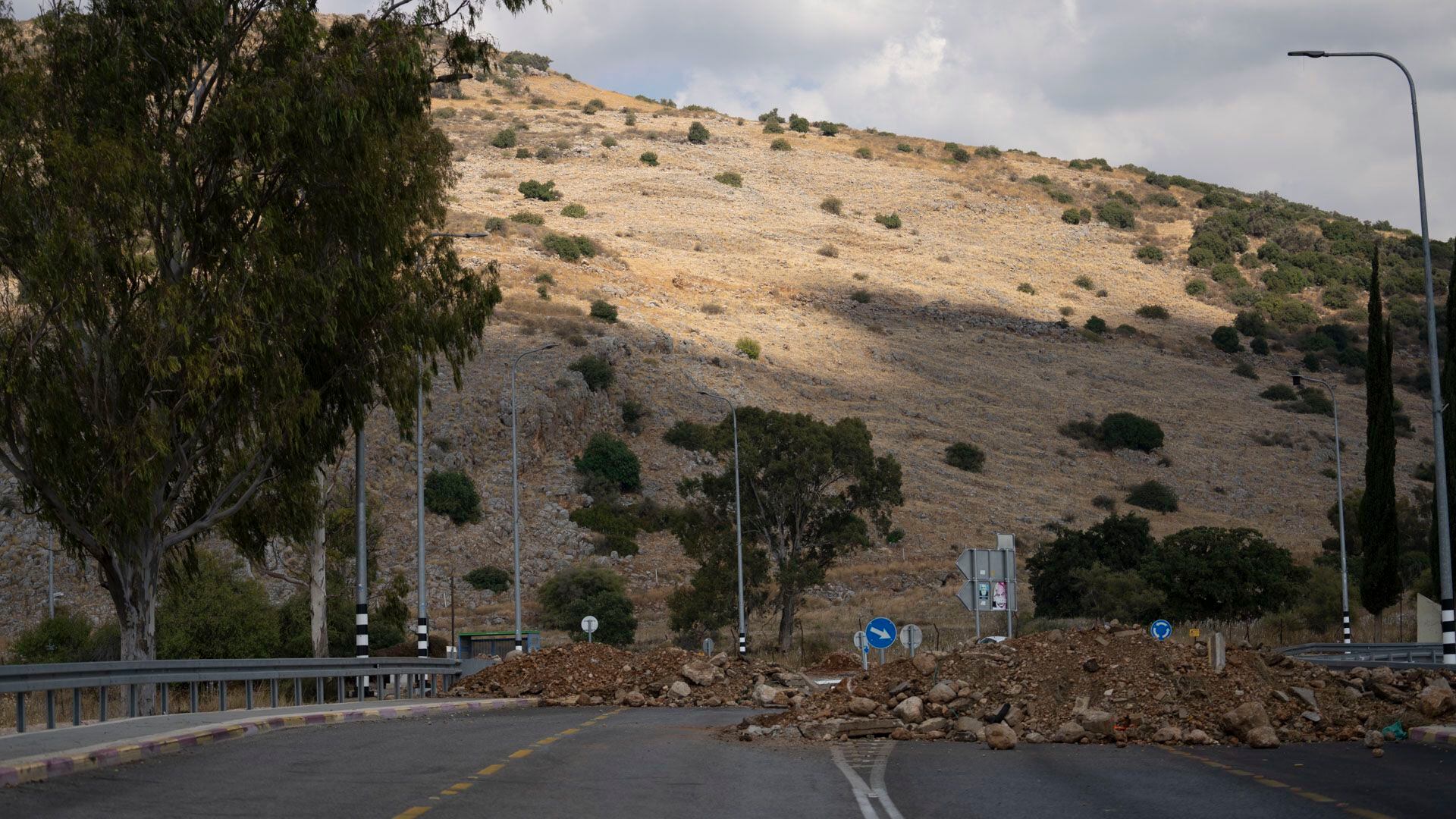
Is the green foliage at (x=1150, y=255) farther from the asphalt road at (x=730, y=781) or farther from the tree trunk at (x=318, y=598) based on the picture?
the asphalt road at (x=730, y=781)

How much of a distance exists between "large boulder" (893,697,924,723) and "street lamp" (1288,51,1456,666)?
29.9 ft

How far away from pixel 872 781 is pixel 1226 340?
96.9 meters

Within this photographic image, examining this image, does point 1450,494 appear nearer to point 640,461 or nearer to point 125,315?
point 640,461

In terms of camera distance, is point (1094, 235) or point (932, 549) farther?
point (1094, 235)

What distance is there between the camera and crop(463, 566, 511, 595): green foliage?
68250mm

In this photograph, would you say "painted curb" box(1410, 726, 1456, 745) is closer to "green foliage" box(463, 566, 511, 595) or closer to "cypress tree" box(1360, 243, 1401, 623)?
"cypress tree" box(1360, 243, 1401, 623)

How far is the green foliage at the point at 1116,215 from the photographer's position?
129m

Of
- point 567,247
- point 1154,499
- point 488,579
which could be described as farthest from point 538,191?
point 1154,499

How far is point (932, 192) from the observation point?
134m

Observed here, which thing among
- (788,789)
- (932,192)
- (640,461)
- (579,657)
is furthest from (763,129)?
(788,789)

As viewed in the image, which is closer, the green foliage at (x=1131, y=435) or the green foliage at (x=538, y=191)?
the green foliage at (x=1131, y=435)

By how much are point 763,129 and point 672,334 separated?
66443 mm

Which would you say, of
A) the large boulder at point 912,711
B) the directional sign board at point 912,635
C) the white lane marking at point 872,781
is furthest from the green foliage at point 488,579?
the white lane marking at point 872,781

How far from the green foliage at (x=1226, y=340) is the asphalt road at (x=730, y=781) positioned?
3585 inches
